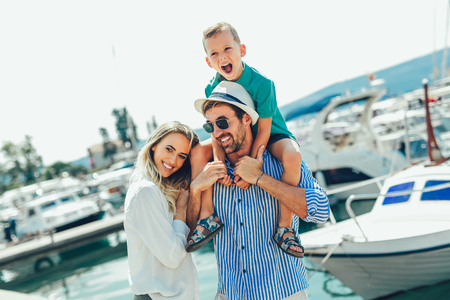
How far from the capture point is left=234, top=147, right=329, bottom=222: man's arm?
2.06 metres

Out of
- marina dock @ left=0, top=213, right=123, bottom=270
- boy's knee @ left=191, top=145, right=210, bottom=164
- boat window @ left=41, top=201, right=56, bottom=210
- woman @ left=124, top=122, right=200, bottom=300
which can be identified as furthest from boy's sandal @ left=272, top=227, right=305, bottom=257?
boat window @ left=41, top=201, right=56, bottom=210

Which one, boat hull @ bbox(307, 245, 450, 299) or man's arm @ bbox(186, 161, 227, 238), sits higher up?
man's arm @ bbox(186, 161, 227, 238)

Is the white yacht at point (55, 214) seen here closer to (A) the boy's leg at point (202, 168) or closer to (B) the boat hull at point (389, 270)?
(B) the boat hull at point (389, 270)

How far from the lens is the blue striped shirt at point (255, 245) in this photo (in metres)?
2.07

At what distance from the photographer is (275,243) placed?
220 cm

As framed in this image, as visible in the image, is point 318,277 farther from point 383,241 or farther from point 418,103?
point 418,103

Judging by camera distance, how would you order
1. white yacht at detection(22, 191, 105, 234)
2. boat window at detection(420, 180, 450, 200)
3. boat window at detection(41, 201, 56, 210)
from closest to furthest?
boat window at detection(420, 180, 450, 200) → white yacht at detection(22, 191, 105, 234) → boat window at detection(41, 201, 56, 210)

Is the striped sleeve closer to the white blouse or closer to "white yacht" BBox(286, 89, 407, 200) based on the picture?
the white blouse

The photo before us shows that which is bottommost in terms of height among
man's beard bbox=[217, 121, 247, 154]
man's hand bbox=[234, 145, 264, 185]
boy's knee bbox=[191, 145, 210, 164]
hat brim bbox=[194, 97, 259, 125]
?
man's hand bbox=[234, 145, 264, 185]

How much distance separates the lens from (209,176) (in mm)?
2145

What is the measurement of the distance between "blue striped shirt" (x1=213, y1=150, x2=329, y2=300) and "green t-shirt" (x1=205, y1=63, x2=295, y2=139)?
1.55 ft

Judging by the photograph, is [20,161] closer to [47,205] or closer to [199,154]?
[47,205]

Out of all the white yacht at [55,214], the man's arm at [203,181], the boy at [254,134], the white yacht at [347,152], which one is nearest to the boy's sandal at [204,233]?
the boy at [254,134]

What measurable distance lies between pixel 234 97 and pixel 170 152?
601 mm
